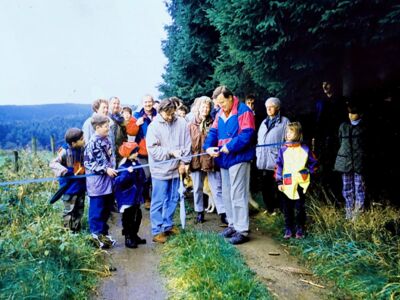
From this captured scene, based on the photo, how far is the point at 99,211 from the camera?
5.74 metres

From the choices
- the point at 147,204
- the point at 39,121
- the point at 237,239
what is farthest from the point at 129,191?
the point at 39,121

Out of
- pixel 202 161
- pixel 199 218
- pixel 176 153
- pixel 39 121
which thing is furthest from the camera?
pixel 39 121

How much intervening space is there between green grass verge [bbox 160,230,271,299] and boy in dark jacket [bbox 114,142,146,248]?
1.86 ft

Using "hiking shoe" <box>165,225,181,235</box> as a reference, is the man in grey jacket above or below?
above

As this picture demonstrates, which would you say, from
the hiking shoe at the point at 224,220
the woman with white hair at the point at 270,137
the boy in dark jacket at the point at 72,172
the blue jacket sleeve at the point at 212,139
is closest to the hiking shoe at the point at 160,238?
the boy in dark jacket at the point at 72,172

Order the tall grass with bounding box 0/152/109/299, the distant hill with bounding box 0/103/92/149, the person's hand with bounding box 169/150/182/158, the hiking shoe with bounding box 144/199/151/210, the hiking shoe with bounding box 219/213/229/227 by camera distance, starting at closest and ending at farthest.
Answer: the tall grass with bounding box 0/152/109/299, the person's hand with bounding box 169/150/182/158, the hiking shoe with bounding box 219/213/229/227, the hiking shoe with bounding box 144/199/151/210, the distant hill with bounding box 0/103/92/149

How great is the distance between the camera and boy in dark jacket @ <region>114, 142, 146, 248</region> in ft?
18.9

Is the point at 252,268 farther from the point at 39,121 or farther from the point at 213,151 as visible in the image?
the point at 39,121

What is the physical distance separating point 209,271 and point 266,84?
343 cm

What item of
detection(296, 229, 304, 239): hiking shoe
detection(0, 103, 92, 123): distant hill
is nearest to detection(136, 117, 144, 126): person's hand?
detection(296, 229, 304, 239): hiking shoe

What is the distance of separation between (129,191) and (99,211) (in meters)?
0.49

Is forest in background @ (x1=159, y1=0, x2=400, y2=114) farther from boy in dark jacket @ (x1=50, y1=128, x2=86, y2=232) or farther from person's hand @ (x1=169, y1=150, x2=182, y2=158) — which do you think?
boy in dark jacket @ (x1=50, y1=128, x2=86, y2=232)

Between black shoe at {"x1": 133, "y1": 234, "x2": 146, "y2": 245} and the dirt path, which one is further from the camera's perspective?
black shoe at {"x1": 133, "y1": 234, "x2": 146, "y2": 245}

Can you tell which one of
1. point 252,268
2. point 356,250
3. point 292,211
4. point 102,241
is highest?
point 292,211
